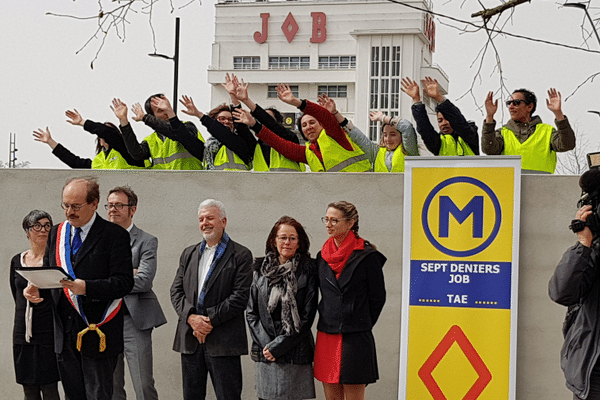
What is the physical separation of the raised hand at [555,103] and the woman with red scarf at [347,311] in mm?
1706

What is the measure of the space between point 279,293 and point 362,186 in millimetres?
1499

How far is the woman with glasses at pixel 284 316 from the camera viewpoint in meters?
5.72

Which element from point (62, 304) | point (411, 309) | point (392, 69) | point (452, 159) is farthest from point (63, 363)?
point (392, 69)

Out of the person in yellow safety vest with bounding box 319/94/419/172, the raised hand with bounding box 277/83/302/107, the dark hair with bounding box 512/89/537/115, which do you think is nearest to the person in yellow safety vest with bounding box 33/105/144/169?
Result: the raised hand with bounding box 277/83/302/107

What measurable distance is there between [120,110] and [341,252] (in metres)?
2.44

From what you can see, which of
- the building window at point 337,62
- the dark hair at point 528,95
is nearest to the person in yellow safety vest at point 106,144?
the dark hair at point 528,95

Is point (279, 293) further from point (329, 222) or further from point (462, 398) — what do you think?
point (462, 398)

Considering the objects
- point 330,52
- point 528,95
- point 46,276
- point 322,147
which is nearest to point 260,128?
point 322,147

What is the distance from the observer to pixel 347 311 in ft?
18.9

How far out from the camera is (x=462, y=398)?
6348 mm

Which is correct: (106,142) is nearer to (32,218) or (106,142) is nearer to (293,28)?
(32,218)

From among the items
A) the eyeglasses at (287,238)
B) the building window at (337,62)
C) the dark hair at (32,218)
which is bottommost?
Answer: the eyeglasses at (287,238)

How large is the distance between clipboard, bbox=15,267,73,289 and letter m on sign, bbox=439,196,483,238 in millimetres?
2643

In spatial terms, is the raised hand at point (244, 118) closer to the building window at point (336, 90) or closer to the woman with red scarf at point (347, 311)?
the woman with red scarf at point (347, 311)
